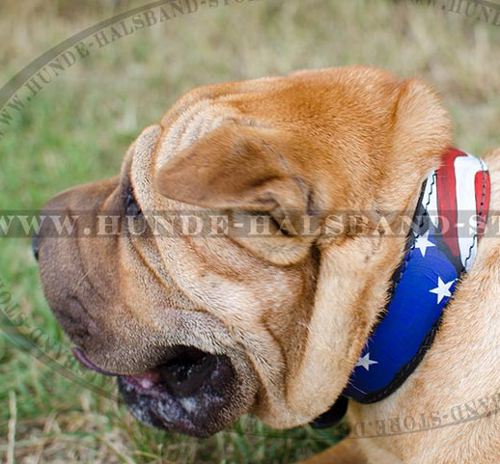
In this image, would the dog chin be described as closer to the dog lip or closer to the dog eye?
the dog lip

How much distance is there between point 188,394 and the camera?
252 centimetres

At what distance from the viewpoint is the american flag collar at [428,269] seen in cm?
212

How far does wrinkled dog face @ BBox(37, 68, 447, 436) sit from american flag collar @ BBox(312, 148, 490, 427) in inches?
2.2

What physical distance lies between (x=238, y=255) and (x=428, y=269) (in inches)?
20.1

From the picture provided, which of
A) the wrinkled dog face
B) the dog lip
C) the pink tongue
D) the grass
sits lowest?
the grass

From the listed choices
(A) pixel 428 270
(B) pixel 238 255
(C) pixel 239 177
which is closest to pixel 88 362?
(B) pixel 238 255

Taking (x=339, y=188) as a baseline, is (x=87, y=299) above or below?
below

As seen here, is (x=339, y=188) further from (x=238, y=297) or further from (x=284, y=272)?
(x=238, y=297)

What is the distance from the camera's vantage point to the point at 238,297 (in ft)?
7.19

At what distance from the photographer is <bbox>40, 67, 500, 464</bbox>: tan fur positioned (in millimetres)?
2018

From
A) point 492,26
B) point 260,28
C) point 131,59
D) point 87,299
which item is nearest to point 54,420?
point 87,299

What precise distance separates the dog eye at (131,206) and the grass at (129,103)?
1013 mm

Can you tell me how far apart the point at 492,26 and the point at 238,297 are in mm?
3777

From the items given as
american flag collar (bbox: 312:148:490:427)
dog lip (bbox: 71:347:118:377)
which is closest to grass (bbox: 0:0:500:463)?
dog lip (bbox: 71:347:118:377)
